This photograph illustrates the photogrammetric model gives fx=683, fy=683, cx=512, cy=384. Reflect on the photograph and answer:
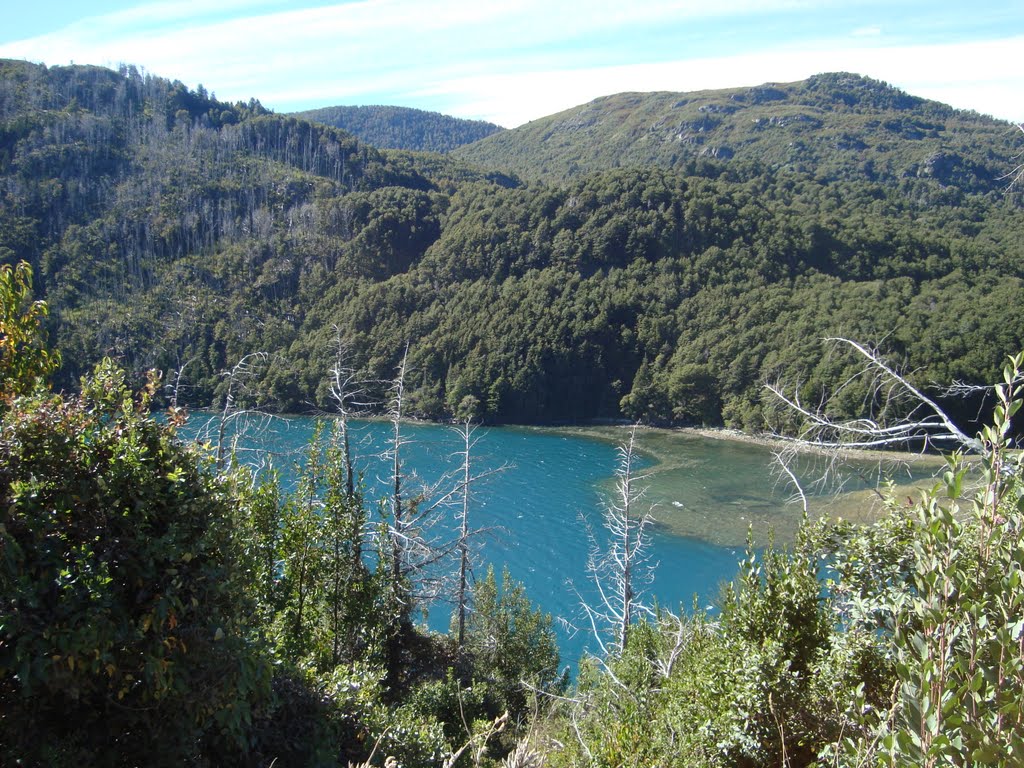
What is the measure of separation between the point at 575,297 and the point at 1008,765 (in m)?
67.3

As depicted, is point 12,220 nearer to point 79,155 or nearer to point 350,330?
point 79,155

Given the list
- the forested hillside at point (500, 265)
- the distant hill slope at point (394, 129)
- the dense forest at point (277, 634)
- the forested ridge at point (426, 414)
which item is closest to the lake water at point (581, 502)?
the forested ridge at point (426, 414)

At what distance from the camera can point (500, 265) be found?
72.2m

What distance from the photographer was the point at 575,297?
68250 mm

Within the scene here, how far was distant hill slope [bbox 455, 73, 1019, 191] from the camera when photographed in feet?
312

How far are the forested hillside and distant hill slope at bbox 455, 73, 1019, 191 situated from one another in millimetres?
1387

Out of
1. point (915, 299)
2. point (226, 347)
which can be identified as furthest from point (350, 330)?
point (915, 299)

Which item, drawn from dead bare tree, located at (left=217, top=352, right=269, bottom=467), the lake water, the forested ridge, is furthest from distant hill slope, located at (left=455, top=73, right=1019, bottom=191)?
dead bare tree, located at (left=217, top=352, right=269, bottom=467)

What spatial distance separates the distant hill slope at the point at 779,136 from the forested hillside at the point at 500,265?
1.39 meters

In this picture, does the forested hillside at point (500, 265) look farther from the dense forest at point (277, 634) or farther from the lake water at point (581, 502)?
the dense forest at point (277, 634)

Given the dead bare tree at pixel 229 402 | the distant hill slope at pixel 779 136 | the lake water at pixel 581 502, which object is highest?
the distant hill slope at pixel 779 136

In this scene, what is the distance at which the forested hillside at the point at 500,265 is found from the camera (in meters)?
53.8

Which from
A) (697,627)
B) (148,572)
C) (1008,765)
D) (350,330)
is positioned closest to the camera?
(1008,765)

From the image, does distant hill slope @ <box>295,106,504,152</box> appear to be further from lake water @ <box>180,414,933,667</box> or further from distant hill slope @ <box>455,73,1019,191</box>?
lake water @ <box>180,414,933,667</box>
